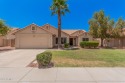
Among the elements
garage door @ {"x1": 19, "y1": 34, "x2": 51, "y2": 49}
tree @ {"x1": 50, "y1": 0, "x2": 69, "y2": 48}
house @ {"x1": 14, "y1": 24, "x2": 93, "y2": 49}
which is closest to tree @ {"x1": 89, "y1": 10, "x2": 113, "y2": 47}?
tree @ {"x1": 50, "y1": 0, "x2": 69, "y2": 48}

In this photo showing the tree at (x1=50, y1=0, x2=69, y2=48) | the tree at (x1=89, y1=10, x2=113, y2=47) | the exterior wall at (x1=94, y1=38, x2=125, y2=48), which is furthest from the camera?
the exterior wall at (x1=94, y1=38, x2=125, y2=48)

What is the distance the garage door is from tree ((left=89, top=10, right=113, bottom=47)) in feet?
31.6

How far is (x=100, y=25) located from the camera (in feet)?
112

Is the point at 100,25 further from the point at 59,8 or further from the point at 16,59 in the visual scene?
the point at 16,59

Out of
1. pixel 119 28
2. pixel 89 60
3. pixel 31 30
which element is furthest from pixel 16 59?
pixel 119 28

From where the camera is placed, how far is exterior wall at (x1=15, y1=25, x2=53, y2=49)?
107 ft

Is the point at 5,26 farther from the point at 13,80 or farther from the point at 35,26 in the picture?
the point at 13,80

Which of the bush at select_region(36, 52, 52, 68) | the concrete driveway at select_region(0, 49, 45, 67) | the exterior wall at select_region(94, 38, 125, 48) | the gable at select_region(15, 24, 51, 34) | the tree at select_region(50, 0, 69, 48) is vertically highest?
the tree at select_region(50, 0, 69, 48)

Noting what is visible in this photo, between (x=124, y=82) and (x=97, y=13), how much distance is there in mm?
29333

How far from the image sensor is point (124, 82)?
276 inches

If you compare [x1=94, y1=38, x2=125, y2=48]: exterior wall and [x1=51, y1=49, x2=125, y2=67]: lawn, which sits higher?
[x1=94, y1=38, x2=125, y2=48]: exterior wall

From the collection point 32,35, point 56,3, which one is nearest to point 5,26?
point 32,35

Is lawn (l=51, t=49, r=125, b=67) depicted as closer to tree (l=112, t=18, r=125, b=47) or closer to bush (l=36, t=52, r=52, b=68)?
bush (l=36, t=52, r=52, b=68)

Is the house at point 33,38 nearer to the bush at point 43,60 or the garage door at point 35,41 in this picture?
the garage door at point 35,41
